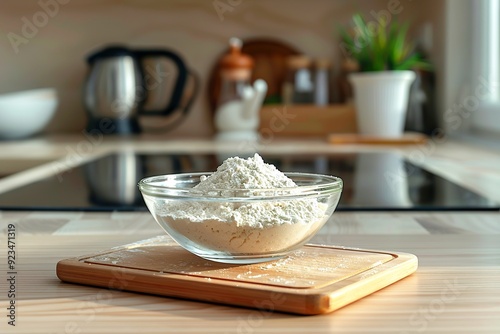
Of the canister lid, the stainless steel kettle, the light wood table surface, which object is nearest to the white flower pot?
the stainless steel kettle

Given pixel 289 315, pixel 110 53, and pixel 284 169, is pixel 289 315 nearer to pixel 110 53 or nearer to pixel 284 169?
pixel 284 169

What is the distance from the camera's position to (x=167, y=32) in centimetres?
270

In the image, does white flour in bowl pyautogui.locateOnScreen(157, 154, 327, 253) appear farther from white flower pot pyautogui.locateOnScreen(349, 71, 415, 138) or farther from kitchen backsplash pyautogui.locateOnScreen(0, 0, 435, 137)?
kitchen backsplash pyautogui.locateOnScreen(0, 0, 435, 137)

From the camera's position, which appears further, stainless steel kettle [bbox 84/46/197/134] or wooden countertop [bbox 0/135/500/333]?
stainless steel kettle [bbox 84/46/197/134]

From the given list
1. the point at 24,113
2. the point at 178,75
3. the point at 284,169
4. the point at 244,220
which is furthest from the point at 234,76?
the point at 244,220

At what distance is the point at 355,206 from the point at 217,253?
0.45 metres

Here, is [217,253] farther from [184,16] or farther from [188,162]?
[184,16]

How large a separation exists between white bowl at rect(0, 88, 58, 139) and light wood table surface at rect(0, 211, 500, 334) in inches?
58.9

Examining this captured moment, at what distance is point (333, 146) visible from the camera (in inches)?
79.7

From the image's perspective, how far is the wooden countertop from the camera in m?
0.49

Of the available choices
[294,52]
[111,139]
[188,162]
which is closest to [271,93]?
[294,52]

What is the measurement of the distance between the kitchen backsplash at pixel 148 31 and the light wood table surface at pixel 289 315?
1.86 m

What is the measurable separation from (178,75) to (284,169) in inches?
44.4

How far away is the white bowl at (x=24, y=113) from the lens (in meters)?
2.26
